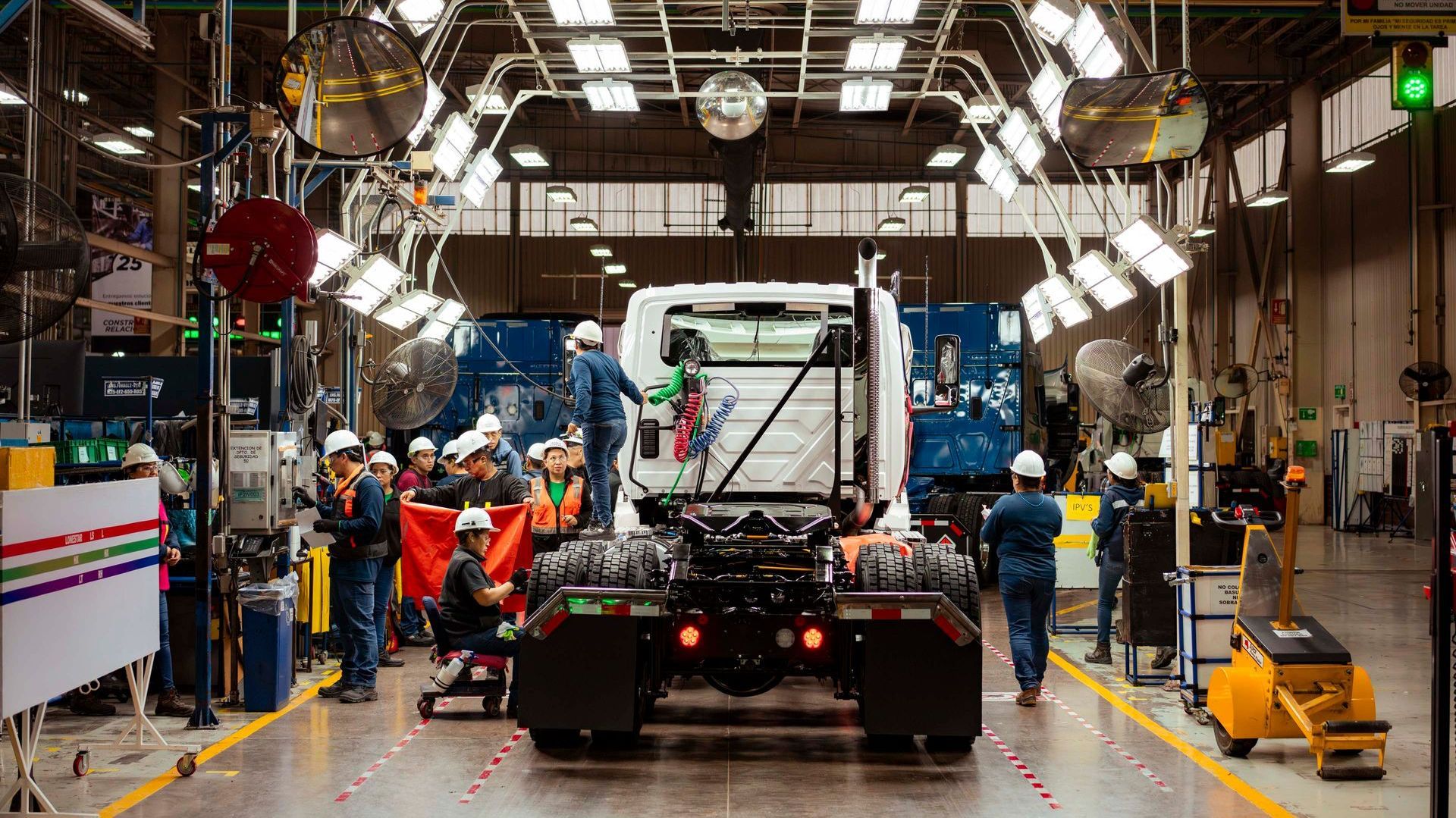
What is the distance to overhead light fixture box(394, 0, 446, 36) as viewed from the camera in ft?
37.9

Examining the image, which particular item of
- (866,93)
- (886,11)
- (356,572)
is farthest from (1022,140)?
(356,572)

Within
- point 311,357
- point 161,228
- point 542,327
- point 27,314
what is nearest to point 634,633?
point 27,314

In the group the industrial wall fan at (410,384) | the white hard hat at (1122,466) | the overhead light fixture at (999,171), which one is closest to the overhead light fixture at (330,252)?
the industrial wall fan at (410,384)

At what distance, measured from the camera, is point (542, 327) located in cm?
1770

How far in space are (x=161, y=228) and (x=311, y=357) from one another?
501 inches

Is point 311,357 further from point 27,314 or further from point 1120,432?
point 1120,432

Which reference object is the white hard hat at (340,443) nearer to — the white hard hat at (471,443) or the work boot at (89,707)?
the white hard hat at (471,443)

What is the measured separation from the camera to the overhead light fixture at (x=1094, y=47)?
10.2 m

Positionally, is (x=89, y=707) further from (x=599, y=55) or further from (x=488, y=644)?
(x=599, y=55)

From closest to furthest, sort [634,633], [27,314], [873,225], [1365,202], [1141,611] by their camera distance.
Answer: [27,314] < [634,633] < [1141,611] < [1365,202] < [873,225]

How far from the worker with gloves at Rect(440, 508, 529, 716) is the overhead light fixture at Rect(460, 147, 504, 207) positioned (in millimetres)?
7685

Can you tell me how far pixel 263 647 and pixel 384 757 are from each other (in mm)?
1773

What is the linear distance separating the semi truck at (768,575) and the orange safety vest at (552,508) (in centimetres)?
255

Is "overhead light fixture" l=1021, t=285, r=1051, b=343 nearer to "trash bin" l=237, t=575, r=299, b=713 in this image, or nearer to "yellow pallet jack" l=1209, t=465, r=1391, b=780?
"yellow pallet jack" l=1209, t=465, r=1391, b=780
